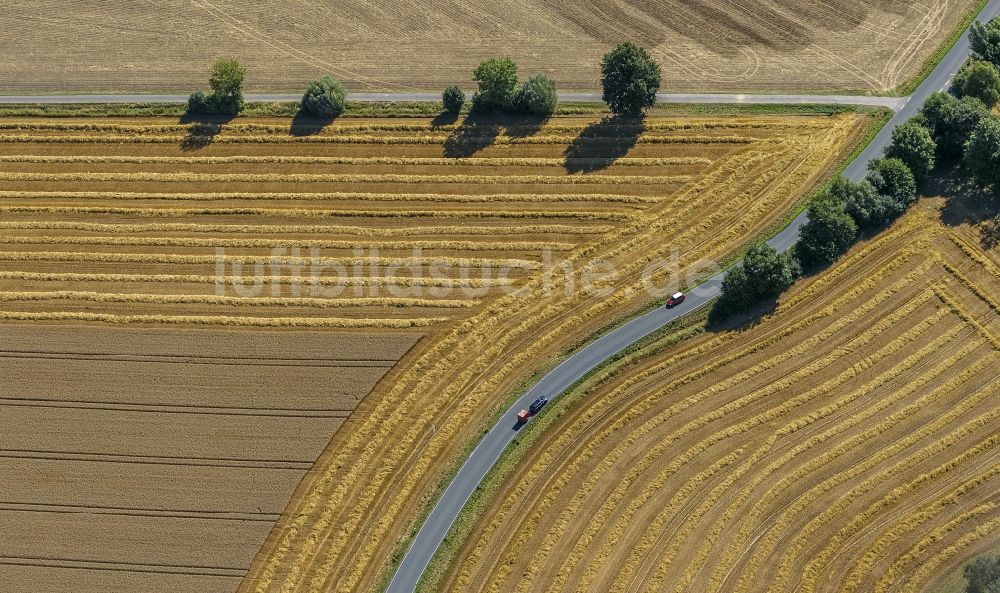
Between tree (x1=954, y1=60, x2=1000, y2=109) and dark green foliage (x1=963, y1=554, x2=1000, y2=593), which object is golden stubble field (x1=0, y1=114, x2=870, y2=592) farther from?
dark green foliage (x1=963, y1=554, x2=1000, y2=593)

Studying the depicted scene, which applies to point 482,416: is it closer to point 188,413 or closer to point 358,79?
point 188,413

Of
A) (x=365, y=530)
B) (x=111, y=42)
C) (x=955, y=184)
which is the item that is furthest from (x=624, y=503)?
(x=111, y=42)

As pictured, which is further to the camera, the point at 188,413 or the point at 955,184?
the point at 955,184

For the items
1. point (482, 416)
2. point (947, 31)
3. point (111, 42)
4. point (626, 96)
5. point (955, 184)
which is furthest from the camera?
point (111, 42)

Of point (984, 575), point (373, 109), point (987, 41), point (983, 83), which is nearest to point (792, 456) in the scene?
point (984, 575)

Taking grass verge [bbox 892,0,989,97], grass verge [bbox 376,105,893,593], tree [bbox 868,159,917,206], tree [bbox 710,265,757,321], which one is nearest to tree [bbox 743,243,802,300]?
tree [bbox 710,265,757,321]

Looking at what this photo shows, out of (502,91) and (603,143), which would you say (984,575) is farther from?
(502,91)
